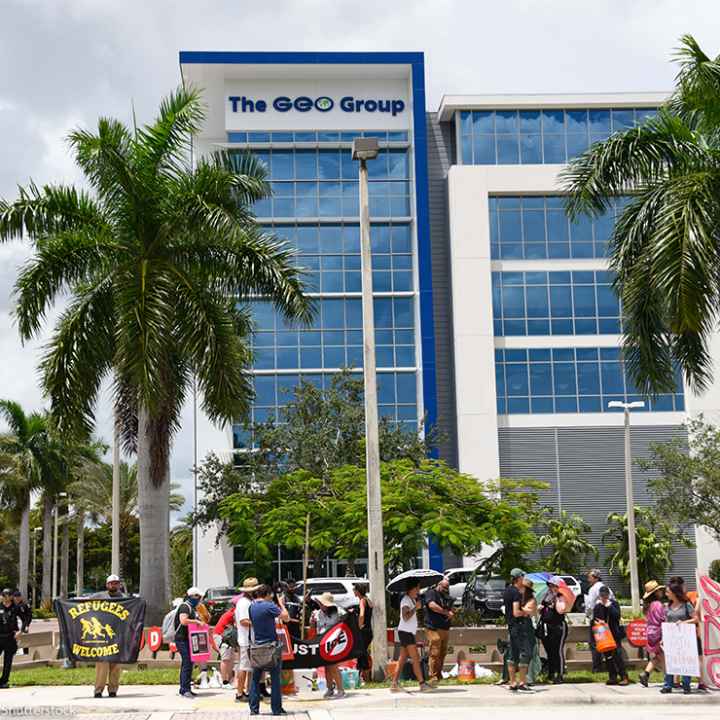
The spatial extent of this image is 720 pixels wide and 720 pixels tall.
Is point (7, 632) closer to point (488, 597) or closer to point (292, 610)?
point (292, 610)

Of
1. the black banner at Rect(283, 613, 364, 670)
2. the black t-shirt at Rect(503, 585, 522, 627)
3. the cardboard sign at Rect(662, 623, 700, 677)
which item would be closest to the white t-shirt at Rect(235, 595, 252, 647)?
the black banner at Rect(283, 613, 364, 670)

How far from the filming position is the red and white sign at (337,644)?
16422mm

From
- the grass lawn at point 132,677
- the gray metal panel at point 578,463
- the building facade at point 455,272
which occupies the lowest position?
the grass lawn at point 132,677

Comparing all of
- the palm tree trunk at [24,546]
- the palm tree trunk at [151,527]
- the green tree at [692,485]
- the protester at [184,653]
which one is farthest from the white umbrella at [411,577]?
the palm tree trunk at [24,546]

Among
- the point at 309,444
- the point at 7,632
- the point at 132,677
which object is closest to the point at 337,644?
the point at 132,677

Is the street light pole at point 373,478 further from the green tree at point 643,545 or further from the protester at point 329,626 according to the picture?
the green tree at point 643,545

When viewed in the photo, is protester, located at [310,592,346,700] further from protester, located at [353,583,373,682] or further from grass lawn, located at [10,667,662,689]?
grass lawn, located at [10,667,662,689]

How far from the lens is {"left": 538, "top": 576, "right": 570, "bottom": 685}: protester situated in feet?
56.2

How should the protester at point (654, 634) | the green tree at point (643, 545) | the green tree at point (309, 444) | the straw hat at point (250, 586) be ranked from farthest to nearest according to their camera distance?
the green tree at point (643, 545) < the green tree at point (309, 444) < the protester at point (654, 634) < the straw hat at point (250, 586)

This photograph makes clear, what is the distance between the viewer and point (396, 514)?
95.3 ft

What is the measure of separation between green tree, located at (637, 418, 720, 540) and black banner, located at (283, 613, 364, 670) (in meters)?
27.9

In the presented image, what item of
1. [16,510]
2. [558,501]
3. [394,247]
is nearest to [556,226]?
[394,247]

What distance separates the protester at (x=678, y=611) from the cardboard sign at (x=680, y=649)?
0.12 meters

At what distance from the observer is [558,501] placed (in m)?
53.2
